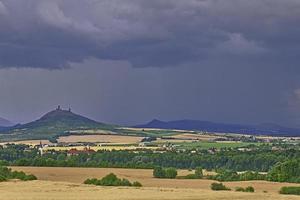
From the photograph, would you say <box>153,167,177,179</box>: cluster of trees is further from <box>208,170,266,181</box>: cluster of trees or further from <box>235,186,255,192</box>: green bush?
<box>235,186,255,192</box>: green bush

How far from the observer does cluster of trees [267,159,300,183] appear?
13338cm

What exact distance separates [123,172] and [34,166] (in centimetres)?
2422

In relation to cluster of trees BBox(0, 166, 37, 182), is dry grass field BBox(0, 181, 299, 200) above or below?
below

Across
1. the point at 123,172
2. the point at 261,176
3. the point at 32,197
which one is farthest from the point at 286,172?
the point at 32,197

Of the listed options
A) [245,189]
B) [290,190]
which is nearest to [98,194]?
[245,189]

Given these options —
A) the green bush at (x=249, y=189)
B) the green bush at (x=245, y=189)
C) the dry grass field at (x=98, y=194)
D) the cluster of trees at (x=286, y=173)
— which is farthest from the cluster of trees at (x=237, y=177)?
the dry grass field at (x=98, y=194)

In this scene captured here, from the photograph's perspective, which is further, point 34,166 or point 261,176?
point 34,166

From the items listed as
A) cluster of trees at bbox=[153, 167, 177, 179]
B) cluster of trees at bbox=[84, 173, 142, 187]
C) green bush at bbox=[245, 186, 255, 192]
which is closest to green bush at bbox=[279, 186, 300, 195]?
green bush at bbox=[245, 186, 255, 192]

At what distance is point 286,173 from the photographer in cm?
13812

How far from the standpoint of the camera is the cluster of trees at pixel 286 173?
5251 inches

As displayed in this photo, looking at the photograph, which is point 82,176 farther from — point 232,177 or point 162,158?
point 162,158

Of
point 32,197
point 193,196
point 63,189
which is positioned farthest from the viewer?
point 63,189

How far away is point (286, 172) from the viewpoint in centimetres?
13900

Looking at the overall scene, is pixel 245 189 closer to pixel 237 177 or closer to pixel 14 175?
pixel 237 177
